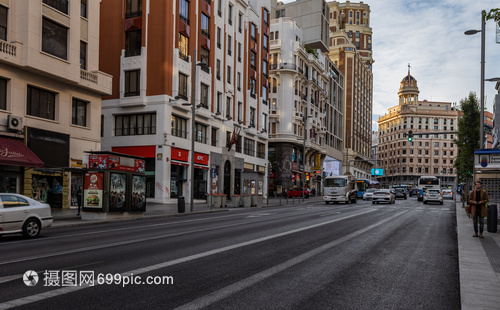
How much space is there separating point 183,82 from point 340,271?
34395 mm

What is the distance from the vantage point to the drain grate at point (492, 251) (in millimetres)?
9105

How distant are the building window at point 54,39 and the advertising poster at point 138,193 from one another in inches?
370

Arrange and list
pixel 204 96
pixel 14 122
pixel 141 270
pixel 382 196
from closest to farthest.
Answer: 1. pixel 141 270
2. pixel 14 122
3. pixel 204 96
4. pixel 382 196

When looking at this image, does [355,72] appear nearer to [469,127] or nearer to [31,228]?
[469,127]

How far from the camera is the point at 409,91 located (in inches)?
7131

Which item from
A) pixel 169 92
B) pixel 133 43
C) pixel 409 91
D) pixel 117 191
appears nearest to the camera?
pixel 117 191

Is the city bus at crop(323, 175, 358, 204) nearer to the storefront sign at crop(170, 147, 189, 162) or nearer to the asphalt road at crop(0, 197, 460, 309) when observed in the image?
the storefront sign at crop(170, 147, 189, 162)

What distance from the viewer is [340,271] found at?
8.32m

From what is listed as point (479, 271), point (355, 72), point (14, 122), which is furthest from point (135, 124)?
point (355, 72)

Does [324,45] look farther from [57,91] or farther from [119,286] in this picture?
[119,286]

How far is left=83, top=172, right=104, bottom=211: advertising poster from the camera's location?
21.2 m

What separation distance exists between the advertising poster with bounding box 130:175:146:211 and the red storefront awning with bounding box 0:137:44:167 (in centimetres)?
487

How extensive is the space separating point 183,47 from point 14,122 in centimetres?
2001

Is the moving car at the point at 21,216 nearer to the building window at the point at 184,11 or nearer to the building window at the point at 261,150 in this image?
the building window at the point at 184,11
